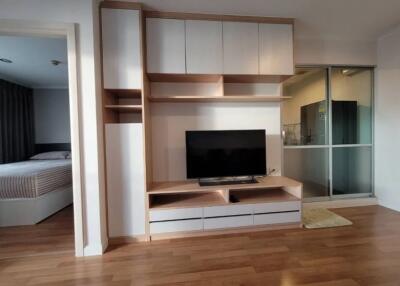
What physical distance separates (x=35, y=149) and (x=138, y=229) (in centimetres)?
425

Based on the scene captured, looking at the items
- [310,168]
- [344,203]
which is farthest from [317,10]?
[344,203]

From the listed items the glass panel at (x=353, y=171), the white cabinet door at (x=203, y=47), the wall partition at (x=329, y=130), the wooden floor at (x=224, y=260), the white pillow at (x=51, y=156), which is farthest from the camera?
the white pillow at (x=51, y=156)

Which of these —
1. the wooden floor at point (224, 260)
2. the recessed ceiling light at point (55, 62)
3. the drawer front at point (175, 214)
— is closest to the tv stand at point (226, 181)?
the drawer front at point (175, 214)

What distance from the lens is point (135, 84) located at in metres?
2.27

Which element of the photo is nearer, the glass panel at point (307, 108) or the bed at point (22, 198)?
the bed at point (22, 198)

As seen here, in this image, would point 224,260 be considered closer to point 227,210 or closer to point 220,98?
point 227,210

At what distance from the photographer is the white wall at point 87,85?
1965mm

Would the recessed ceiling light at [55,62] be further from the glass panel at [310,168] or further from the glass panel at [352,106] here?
the glass panel at [352,106]

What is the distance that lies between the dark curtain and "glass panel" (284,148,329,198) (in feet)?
17.3

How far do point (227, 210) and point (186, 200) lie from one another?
1.61ft

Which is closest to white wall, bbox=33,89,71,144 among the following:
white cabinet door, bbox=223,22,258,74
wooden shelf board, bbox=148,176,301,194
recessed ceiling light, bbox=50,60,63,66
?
recessed ceiling light, bbox=50,60,63,66

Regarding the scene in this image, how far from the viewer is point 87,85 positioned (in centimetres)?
204

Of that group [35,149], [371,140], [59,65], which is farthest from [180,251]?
[35,149]

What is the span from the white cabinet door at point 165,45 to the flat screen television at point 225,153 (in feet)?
2.60
